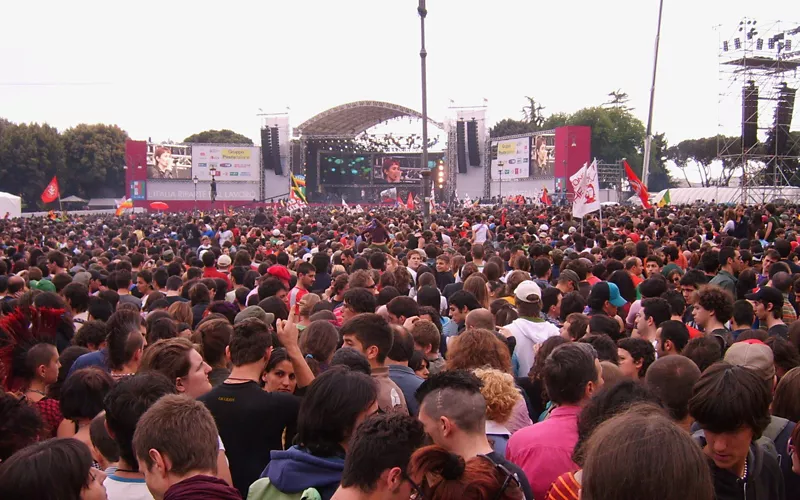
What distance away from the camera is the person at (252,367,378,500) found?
10.3ft

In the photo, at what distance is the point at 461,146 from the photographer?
62000 millimetres

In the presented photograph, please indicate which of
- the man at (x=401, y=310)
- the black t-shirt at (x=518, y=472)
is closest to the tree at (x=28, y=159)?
the man at (x=401, y=310)

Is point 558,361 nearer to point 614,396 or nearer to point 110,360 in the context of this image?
point 614,396

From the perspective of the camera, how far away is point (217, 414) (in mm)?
3914

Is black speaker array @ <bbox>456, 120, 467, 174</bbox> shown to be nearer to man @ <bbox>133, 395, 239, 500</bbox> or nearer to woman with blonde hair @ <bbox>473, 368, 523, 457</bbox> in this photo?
woman with blonde hair @ <bbox>473, 368, 523, 457</bbox>

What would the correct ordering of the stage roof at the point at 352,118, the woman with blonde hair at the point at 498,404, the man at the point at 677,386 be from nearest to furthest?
the man at the point at 677,386
the woman with blonde hair at the point at 498,404
the stage roof at the point at 352,118

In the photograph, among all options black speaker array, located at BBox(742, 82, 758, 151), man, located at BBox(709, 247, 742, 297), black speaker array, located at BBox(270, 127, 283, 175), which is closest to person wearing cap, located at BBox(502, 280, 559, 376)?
man, located at BBox(709, 247, 742, 297)

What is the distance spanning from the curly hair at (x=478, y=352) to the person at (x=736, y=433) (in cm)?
183

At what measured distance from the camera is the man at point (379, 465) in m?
2.64

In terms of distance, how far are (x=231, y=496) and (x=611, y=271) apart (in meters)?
7.71

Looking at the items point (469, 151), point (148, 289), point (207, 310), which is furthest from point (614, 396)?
point (469, 151)

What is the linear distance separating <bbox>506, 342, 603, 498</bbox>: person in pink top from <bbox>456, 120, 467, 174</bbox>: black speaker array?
58425 mm

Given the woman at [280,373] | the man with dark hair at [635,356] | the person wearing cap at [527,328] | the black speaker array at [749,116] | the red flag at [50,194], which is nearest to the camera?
the woman at [280,373]

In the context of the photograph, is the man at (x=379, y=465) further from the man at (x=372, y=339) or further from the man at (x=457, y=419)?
the man at (x=372, y=339)
